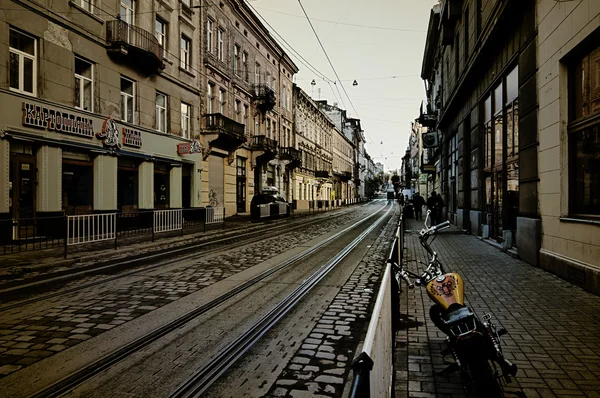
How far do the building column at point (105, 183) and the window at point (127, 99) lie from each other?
7.99 ft

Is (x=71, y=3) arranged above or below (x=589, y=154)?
above

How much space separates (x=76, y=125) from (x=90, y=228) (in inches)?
200

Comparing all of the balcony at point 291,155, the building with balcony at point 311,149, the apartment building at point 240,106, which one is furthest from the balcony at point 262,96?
the building with balcony at point 311,149

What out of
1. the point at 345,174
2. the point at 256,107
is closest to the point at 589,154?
the point at 256,107

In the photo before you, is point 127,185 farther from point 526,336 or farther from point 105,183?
point 526,336

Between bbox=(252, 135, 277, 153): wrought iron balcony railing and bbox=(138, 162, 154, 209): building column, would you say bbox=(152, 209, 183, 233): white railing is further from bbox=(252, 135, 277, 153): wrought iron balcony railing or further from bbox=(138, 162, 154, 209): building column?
bbox=(252, 135, 277, 153): wrought iron balcony railing

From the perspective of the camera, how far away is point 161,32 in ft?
72.3

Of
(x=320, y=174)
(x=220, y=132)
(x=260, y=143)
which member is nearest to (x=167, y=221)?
(x=220, y=132)

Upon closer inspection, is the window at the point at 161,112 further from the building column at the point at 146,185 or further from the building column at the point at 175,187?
the building column at the point at 146,185

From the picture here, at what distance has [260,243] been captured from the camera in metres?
14.5

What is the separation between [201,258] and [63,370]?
7.21 meters

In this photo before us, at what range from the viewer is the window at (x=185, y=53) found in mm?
24011

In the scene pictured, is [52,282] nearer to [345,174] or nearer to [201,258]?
[201,258]

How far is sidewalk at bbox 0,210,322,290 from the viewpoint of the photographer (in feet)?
29.7
